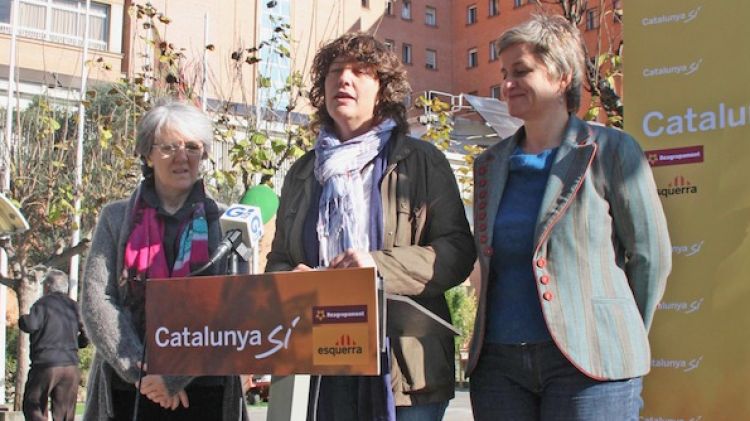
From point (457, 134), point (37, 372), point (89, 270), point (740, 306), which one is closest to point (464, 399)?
point (37, 372)

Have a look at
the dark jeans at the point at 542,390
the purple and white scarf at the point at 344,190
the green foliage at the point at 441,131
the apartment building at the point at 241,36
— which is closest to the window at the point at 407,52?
the apartment building at the point at 241,36

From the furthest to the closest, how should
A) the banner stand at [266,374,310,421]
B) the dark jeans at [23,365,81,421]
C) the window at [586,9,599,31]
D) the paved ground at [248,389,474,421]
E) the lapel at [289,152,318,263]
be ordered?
the paved ground at [248,389,474,421], the dark jeans at [23,365,81,421], the window at [586,9,599,31], the lapel at [289,152,318,263], the banner stand at [266,374,310,421]

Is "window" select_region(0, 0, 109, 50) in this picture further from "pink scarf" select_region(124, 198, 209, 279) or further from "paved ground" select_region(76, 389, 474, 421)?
"pink scarf" select_region(124, 198, 209, 279)

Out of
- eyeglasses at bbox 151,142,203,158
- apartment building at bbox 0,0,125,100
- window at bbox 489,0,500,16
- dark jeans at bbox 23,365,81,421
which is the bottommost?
dark jeans at bbox 23,365,81,421

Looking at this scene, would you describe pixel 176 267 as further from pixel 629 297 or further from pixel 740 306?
pixel 740 306

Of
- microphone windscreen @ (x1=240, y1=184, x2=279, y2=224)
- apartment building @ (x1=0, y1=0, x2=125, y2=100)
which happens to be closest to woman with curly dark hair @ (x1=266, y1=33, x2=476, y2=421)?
microphone windscreen @ (x1=240, y1=184, x2=279, y2=224)

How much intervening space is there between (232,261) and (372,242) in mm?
489

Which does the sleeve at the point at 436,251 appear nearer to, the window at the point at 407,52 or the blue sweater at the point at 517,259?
the blue sweater at the point at 517,259

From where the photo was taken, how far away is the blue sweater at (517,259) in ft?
10.4

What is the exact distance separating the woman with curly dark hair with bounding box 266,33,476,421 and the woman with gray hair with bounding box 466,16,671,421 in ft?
0.44

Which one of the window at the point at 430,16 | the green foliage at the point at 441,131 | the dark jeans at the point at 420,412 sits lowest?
the dark jeans at the point at 420,412

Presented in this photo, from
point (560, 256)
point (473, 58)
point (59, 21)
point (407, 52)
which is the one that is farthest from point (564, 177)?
point (473, 58)

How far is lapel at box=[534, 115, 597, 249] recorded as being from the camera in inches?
123

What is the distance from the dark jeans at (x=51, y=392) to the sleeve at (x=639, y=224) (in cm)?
986
